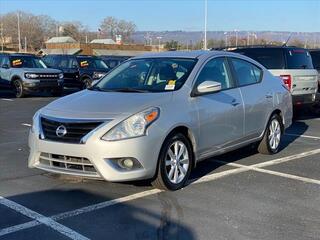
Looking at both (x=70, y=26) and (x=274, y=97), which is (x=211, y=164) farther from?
(x=70, y=26)

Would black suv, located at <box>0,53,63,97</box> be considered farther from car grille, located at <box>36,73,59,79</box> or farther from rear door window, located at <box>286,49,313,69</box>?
rear door window, located at <box>286,49,313,69</box>

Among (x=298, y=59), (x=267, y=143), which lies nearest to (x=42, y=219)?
(x=267, y=143)

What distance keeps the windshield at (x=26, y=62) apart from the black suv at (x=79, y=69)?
2.47m

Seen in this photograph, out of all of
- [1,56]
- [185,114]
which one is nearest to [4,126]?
[185,114]

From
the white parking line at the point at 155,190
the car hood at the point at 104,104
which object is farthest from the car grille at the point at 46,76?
the car hood at the point at 104,104

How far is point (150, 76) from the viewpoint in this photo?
6.77m

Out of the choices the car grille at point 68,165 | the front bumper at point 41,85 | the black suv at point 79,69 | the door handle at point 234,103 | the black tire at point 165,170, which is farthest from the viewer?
the black suv at point 79,69

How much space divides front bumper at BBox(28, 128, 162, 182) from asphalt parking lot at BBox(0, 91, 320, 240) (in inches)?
11.3

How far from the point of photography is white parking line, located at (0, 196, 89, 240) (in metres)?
4.62

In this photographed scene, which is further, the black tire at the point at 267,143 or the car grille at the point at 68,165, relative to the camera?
the black tire at the point at 267,143

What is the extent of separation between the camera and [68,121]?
574cm

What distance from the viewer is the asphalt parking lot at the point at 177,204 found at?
15.5 ft

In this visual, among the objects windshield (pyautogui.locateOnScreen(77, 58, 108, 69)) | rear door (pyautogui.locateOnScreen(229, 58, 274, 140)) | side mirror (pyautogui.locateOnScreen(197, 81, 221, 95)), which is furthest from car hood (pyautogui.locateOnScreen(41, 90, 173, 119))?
windshield (pyautogui.locateOnScreen(77, 58, 108, 69))

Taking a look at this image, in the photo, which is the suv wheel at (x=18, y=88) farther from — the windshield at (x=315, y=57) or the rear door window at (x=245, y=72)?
the rear door window at (x=245, y=72)
